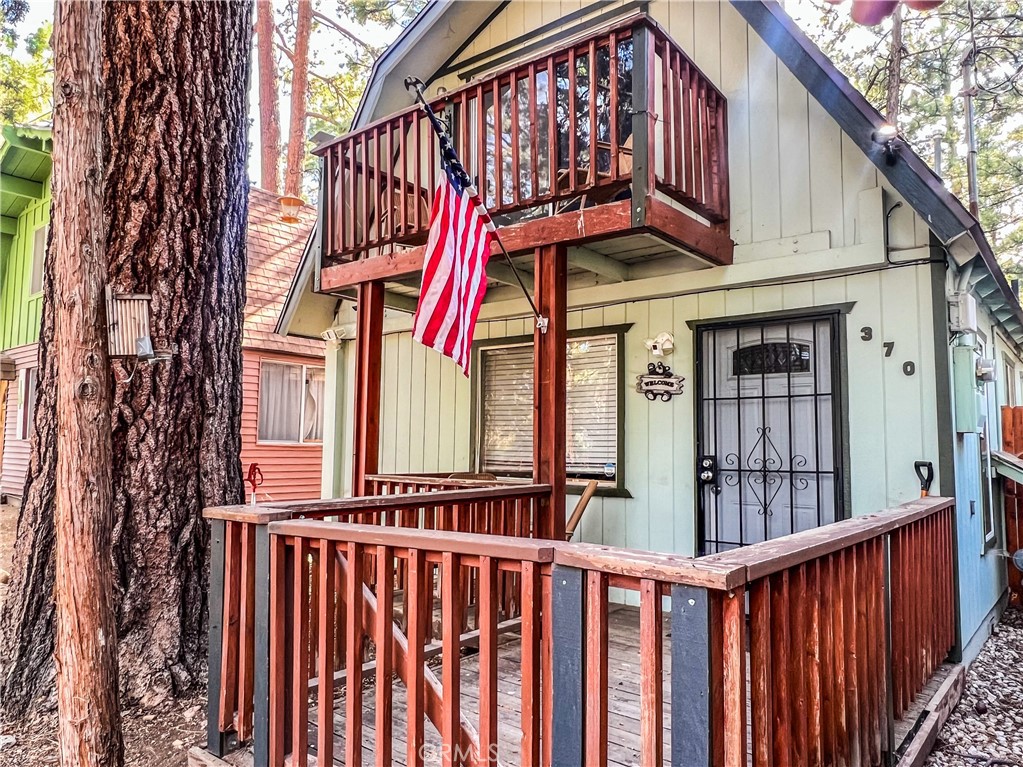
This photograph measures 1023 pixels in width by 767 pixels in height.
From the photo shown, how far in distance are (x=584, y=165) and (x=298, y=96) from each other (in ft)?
30.3

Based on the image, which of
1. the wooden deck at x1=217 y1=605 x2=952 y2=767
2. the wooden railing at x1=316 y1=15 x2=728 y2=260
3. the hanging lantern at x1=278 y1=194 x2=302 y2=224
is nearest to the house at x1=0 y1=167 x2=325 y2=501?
the hanging lantern at x1=278 y1=194 x2=302 y2=224

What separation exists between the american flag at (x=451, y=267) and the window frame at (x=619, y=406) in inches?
73.7

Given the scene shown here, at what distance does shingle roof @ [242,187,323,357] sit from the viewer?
10.9 meters

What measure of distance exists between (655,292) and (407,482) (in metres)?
2.40

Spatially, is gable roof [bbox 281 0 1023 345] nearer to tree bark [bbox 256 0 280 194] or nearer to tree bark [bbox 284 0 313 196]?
tree bark [bbox 284 0 313 196]

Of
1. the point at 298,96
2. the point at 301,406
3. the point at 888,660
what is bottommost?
the point at 888,660

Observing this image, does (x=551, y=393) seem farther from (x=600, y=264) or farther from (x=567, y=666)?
(x=567, y=666)

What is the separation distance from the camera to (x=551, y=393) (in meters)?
4.11

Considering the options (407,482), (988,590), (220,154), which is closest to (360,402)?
(407,482)

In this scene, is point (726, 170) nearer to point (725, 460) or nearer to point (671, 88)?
point (671, 88)

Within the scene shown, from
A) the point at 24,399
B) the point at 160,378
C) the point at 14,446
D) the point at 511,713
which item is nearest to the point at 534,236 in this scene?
the point at 160,378

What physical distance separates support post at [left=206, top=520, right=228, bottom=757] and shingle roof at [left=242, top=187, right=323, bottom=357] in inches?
335

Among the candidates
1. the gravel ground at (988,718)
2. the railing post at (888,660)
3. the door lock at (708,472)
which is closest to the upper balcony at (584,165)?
the door lock at (708,472)

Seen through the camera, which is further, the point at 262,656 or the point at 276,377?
the point at 276,377
